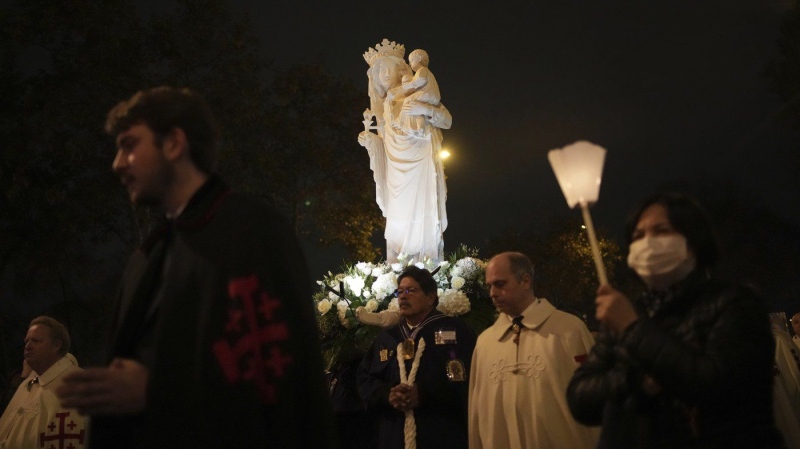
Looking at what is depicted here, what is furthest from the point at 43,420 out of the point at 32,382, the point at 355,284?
the point at 355,284

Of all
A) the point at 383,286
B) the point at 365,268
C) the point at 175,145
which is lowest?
the point at 175,145

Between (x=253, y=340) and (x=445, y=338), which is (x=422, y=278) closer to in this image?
(x=445, y=338)

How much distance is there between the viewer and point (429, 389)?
6.25 m

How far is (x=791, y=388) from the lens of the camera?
705cm

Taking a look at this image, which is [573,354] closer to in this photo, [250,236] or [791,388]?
[791,388]

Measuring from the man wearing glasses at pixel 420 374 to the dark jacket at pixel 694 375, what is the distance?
322 cm

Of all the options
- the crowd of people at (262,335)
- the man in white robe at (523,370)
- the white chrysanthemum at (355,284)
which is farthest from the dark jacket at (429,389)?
the crowd of people at (262,335)

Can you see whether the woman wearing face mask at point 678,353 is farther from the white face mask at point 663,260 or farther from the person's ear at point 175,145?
the person's ear at point 175,145

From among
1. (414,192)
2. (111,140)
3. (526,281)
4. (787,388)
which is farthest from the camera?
(111,140)

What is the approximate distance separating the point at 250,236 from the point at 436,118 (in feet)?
28.9

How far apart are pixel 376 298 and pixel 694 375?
6.55 m

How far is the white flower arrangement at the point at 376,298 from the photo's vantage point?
8.88 meters

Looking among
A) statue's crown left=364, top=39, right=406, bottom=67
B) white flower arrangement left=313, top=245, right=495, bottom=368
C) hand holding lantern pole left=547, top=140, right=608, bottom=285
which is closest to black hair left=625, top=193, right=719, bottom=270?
hand holding lantern pole left=547, top=140, right=608, bottom=285

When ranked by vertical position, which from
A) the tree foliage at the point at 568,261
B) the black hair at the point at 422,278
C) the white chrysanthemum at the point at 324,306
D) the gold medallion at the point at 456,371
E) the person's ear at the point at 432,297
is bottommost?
the gold medallion at the point at 456,371
